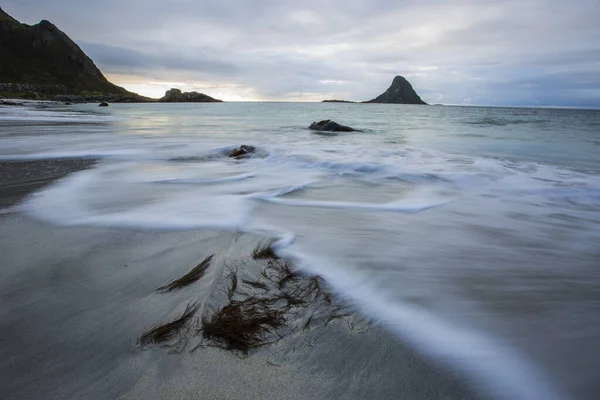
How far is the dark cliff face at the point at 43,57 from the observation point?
397 feet

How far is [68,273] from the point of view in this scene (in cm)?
264

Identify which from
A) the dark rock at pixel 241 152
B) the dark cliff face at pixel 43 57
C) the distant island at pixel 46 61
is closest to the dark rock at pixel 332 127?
the dark rock at pixel 241 152

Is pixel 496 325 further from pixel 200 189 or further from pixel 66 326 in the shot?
pixel 200 189

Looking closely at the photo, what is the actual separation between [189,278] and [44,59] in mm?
172135

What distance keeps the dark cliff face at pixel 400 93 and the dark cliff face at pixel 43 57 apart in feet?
473

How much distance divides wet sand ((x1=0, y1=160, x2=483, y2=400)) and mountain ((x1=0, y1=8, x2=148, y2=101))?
5343 inches

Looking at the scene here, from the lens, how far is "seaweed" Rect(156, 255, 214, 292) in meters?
2.50

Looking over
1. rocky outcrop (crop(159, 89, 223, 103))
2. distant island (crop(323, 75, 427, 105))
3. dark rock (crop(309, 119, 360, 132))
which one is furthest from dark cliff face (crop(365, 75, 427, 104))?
dark rock (crop(309, 119, 360, 132))

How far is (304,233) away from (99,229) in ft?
7.35

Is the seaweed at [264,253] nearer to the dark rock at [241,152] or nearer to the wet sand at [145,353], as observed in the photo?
the wet sand at [145,353]

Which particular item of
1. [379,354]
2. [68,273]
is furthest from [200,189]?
[379,354]

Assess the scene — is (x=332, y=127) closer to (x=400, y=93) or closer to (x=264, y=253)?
(x=264, y=253)

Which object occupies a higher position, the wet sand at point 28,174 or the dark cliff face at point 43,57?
the dark cliff face at point 43,57

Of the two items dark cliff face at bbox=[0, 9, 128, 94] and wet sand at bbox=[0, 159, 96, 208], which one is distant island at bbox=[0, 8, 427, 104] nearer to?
dark cliff face at bbox=[0, 9, 128, 94]
